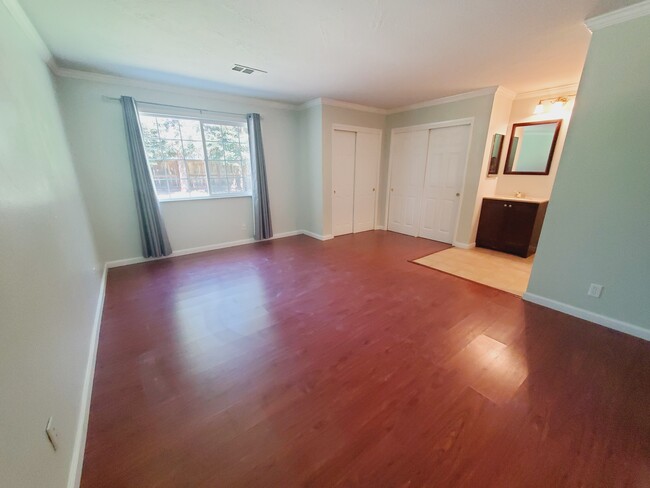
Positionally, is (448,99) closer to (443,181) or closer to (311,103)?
(443,181)

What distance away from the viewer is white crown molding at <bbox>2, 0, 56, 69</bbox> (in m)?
1.73

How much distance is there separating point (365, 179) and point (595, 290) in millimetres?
3922

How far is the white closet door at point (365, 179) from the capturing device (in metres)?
5.18

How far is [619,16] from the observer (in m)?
1.93

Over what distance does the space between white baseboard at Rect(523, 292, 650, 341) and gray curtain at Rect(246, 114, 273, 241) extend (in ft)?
13.1

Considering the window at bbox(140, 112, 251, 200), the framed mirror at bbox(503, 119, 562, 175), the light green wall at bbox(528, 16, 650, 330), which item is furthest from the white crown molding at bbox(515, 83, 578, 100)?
the window at bbox(140, 112, 251, 200)

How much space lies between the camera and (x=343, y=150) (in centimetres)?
493

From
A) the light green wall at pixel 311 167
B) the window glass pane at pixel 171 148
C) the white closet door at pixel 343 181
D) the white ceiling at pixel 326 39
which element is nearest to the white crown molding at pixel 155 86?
the white ceiling at pixel 326 39

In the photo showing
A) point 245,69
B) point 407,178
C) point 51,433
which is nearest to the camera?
point 51,433

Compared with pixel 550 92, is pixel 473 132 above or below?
below

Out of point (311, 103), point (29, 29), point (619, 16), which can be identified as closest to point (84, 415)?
point (29, 29)

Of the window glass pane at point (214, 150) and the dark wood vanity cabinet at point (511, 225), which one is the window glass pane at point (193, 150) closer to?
the window glass pane at point (214, 150)

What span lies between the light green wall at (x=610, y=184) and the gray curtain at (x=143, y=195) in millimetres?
4844

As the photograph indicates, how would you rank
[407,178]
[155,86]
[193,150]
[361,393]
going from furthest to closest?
[407,178] → [193,150] → [155,86] → [361,393]
